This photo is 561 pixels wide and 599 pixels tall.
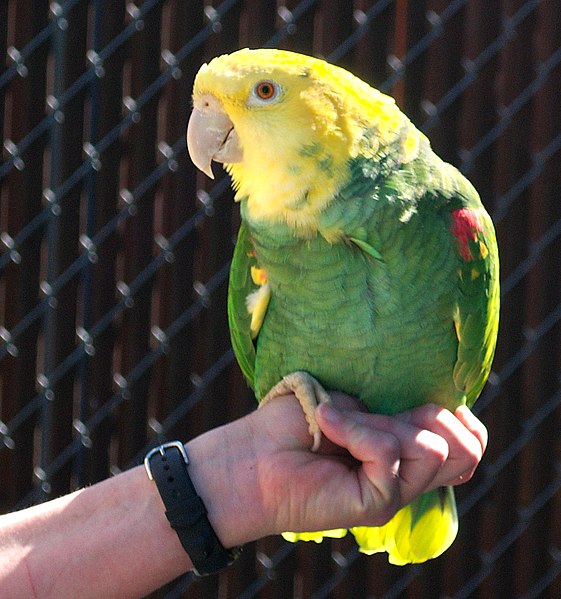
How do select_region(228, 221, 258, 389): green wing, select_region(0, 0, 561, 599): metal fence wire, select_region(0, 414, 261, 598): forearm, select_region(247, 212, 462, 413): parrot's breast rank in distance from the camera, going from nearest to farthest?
select_region(0, 414, 261, 598): forearm < select_region(247, 212, 462, 413): parrot's breast < select_region(228, 221, 258, 389): green wing < select_region(0, 0, 561, 599): metal fence wire

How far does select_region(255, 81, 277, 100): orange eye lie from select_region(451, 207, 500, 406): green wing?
0.79ft

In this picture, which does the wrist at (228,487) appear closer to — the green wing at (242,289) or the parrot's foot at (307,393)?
the parrot's foot at (307,393)

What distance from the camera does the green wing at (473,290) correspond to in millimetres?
1016

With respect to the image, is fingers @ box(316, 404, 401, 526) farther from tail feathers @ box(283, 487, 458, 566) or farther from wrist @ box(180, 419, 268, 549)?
tail feathers @ box(283, 487, 458, 566)

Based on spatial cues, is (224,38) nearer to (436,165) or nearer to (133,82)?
(133,82)

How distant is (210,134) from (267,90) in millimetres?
76

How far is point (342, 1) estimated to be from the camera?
1.81m

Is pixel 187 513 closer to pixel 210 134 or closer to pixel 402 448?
pixel 402 448

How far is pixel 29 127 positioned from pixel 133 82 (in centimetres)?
23

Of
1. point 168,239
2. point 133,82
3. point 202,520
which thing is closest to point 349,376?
point 202,520

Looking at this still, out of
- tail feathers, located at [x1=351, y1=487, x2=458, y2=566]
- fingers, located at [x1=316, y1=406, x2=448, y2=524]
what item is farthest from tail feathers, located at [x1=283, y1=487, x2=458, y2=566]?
fingers, located at [x1=316, y1=406, x2=448, y2=524]

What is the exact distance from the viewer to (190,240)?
1.85 m

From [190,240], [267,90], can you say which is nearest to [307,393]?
[267,90]

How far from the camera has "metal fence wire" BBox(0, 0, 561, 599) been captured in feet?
5.97
